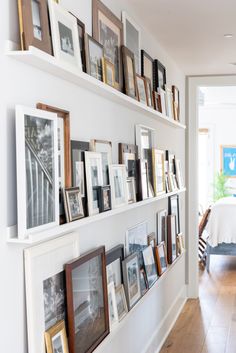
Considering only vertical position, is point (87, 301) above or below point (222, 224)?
above

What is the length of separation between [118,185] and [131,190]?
0.89ft

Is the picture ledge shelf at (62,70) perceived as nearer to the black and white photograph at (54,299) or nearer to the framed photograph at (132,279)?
the black and white photograph at (54,299)

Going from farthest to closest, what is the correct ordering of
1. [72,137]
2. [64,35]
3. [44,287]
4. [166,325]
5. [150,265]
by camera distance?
[166,325] < [150,265] < [72,137] < [64,35] < [44,287]

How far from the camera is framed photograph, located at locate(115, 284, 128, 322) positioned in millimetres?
2572

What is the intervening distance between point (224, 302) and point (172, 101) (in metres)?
2.19

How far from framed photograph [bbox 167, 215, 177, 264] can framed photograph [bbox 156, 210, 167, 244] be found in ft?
0.16

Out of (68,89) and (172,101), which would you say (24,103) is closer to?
(68,89)

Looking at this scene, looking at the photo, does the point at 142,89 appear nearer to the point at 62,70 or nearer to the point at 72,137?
the point at 72,137

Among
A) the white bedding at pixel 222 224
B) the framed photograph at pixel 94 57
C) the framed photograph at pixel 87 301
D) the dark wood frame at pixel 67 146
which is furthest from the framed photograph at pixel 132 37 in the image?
the white bedding at pixel 222 224

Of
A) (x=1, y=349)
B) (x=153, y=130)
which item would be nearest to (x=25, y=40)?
(x=1, y=349)

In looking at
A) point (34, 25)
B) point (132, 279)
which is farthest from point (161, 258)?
point (34, 25)

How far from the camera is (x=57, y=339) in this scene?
5.92ft

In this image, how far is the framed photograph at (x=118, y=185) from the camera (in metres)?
2.39

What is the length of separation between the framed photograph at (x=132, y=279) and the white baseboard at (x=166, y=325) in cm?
69
